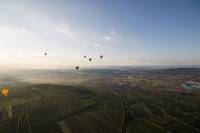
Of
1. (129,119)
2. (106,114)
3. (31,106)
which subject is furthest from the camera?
(31,106)

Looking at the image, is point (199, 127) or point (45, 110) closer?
point (199, 127)

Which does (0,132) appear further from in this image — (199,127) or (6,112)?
(199,127)

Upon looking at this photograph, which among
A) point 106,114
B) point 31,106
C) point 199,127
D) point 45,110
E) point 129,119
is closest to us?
point 199,127

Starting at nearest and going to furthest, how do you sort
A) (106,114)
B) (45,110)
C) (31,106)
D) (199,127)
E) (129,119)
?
(199,127) → (129,119) → (106,114) → (45,110) → (31,106)

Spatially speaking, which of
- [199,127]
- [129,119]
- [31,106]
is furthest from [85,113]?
[199,127]

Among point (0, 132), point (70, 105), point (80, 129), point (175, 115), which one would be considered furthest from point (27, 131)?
point (175, 115)

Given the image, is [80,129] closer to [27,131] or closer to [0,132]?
[27,131]

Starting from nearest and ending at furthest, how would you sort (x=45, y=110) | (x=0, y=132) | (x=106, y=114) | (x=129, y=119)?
(x=0, y=132) → (x=129, y=119) → (x=106, y=114) → (x=45, y=110)

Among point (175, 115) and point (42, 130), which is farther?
point (175, 115)

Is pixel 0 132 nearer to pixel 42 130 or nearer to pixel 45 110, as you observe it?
pixel 42 130
